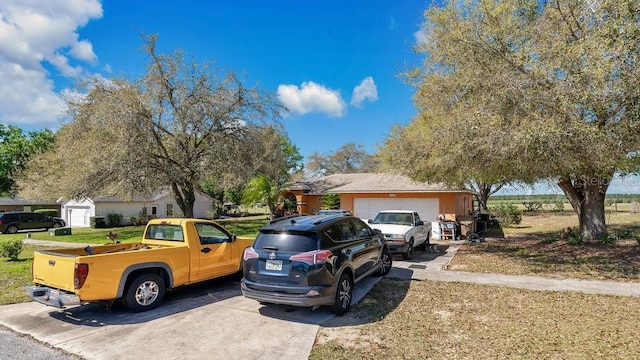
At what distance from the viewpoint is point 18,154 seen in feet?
123

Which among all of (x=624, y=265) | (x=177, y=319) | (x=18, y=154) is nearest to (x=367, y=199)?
(x=624, y=265)

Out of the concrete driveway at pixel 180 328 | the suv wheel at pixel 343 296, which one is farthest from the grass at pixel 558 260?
the concrete driveway at pixel 180 328

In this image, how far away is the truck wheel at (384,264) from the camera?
9.24 metres

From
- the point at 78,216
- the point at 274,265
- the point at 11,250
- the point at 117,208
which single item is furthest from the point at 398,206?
the point at 78,216

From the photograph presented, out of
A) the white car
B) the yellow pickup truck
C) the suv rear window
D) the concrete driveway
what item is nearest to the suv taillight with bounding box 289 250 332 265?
the suv rear window

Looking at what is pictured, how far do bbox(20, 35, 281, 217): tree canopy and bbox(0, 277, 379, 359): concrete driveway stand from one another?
12.7 meters

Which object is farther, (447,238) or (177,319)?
(447,238)

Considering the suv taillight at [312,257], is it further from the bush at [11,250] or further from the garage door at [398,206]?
the garage door at [398,206]

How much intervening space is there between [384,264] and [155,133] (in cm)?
1582

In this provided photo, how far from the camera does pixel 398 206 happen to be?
19.4 meters

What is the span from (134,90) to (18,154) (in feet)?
91.6

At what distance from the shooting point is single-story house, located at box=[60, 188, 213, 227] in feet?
102

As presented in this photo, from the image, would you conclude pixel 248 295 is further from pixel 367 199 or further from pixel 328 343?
pixel 367 199

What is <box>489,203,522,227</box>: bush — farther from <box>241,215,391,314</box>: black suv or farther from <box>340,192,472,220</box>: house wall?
<box>241,215,391,314</box>: black suv
